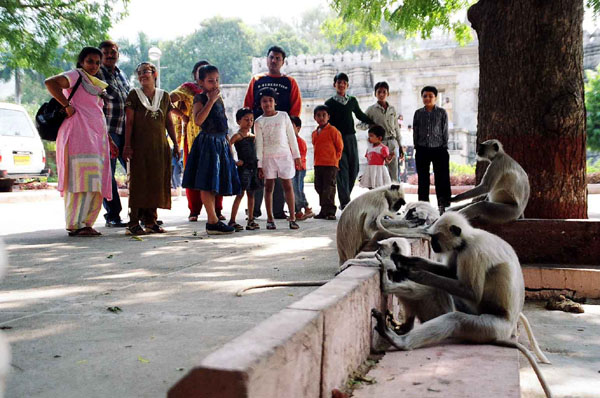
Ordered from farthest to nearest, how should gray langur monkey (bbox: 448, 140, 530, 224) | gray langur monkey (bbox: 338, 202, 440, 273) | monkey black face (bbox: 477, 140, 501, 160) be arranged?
monkey black face (bbox: 477, 140, 501, 160), gray langur monkey (bbox: 448, 140, 530, 224), gray langur monkey (bbox: 338, 202, 440, 273)

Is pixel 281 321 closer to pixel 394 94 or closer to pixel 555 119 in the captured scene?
pixel 555 119

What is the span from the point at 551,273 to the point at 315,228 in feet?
9.36

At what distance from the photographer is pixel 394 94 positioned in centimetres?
3077

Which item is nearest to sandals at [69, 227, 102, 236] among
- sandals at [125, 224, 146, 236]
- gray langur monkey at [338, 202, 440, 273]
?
sandals at [125, 224, 146, 236]

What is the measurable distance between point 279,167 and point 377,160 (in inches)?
89.6

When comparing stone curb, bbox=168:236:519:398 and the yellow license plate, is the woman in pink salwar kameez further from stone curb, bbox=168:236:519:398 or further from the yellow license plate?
the yellow license plate

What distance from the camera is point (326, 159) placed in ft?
28.4

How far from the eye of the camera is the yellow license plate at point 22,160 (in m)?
14.8

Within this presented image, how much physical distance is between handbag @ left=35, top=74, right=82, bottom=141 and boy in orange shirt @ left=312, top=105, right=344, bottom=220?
3.62 metres

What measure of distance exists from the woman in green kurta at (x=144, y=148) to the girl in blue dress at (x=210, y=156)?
36 cm

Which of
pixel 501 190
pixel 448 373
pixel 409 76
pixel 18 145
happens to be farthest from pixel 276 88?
pixel 409 76

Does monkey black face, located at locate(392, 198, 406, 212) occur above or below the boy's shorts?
below

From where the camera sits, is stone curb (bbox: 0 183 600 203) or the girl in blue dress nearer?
the girl in blue dress

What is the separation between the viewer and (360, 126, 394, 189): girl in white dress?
880 cm
